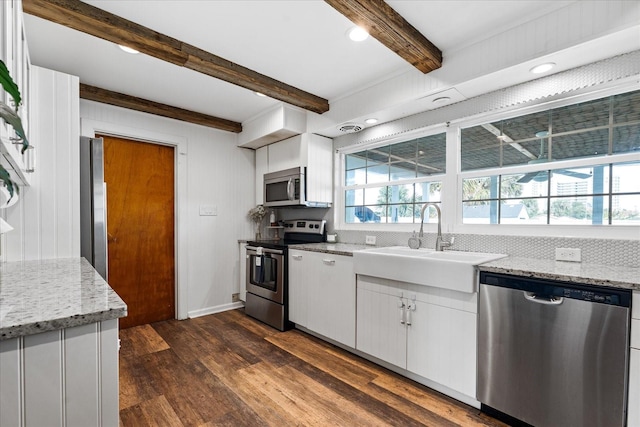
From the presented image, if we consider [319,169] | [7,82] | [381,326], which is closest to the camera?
[7,82]

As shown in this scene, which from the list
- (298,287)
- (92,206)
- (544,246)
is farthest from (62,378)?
(544,246)

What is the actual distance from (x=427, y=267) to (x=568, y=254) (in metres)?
0.89

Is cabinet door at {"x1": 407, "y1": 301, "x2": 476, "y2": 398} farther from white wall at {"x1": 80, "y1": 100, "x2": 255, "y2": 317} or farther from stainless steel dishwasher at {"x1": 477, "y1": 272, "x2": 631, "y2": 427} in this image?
white wall at {"x1": 80, "y1": 100, "x2": 255, "y2": 317}

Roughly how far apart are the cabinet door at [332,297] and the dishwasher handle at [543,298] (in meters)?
1.24

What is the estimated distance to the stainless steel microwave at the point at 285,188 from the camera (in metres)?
3.35

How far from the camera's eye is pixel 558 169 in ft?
6.93

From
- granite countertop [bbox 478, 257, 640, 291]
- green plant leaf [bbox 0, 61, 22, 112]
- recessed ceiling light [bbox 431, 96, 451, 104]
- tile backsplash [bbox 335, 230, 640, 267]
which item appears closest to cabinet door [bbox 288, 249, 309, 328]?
tile backsplash [bbox 335, 230, 640, 267]

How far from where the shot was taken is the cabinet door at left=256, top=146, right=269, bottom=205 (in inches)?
157

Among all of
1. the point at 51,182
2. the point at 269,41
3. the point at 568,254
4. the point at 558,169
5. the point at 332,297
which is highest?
the point at 269,41

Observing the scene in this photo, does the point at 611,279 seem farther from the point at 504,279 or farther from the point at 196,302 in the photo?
the point at 196,302

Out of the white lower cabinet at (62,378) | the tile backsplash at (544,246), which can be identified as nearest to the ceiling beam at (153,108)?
the tile backsplash at (544,246)

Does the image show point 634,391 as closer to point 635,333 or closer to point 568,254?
point 635,333

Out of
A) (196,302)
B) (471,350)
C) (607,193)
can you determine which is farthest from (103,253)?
(607,193)

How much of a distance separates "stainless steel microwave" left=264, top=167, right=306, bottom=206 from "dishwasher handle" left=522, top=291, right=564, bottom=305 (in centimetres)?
219
